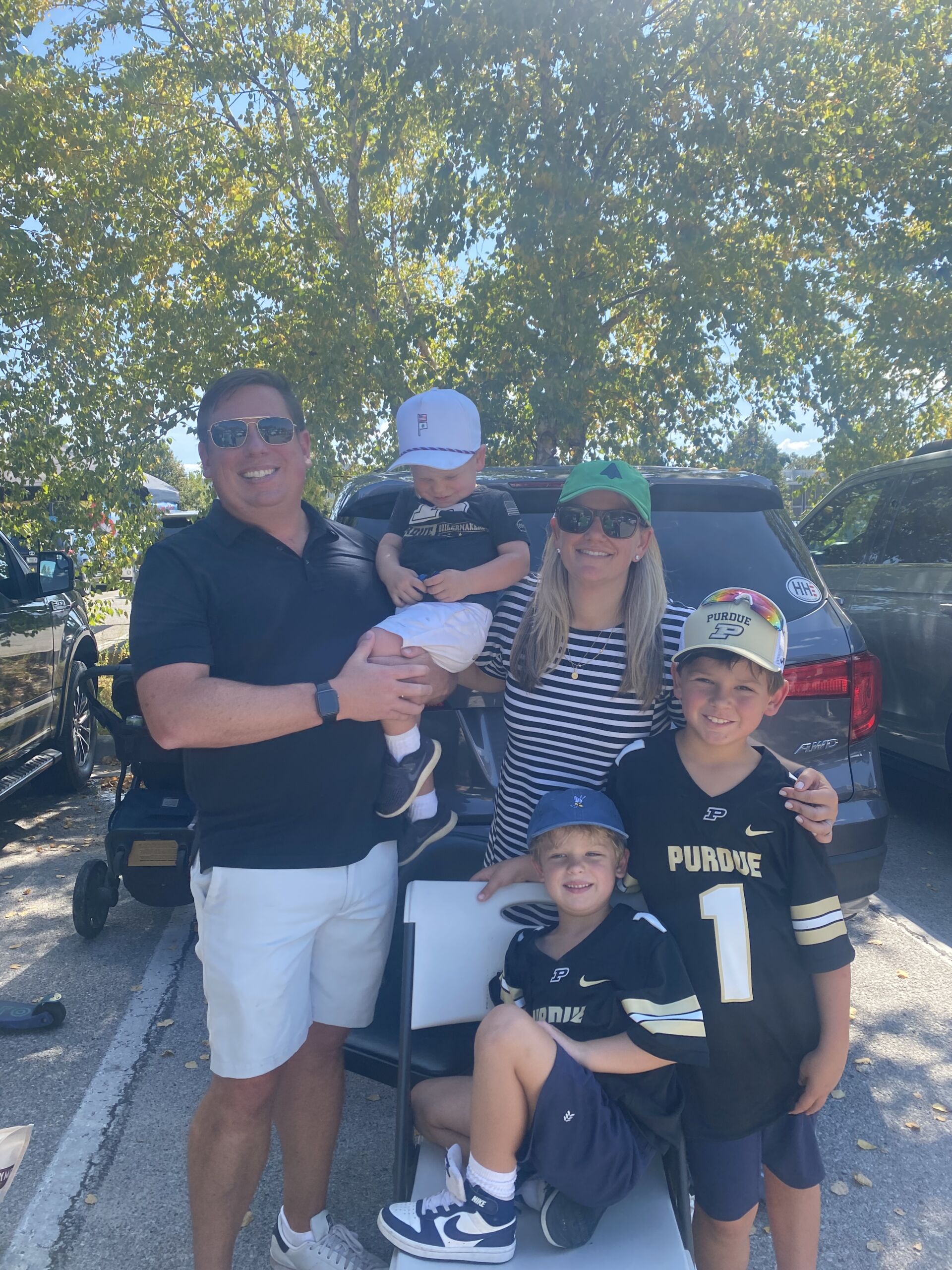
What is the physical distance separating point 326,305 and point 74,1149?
21.6ft

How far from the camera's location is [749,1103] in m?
1.99

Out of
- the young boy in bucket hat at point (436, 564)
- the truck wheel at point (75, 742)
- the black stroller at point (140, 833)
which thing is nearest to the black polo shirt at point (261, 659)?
the young boy in bucket hat at point (436, 564)

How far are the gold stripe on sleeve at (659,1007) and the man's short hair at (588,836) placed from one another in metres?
0.31

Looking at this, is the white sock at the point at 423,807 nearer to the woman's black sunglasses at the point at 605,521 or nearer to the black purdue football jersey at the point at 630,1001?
the black purdue football jersey at the point at 630,1001

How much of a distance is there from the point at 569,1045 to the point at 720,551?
6.33 feet

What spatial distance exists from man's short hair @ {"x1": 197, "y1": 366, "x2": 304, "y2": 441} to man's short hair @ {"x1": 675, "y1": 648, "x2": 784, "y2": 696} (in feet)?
3.49

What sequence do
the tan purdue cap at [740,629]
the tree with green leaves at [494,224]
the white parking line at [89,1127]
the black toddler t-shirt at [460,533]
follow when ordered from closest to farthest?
the tan purdue cap at [740,629] < the white parking line at [89,1127] < the black toddler t-shirt at [460,533] < the tree with green leaves at [494,224]

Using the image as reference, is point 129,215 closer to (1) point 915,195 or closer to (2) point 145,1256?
(1) point 915,195

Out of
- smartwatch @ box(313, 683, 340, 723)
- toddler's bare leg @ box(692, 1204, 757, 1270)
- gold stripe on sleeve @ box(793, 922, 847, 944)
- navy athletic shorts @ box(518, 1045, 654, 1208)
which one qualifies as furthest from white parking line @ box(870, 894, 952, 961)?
smartwatch @ box(313, 683, 340, 723)

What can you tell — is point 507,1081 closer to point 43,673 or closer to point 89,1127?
point 89,1127

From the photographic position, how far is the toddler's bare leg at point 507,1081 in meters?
1.84

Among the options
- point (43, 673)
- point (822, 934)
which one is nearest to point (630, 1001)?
point (822, 934)

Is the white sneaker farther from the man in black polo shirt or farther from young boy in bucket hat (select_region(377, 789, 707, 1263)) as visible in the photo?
young boy in bucket hat (select_region(377, 789, 707, 1263))

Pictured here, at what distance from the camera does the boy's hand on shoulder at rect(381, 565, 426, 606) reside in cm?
248
